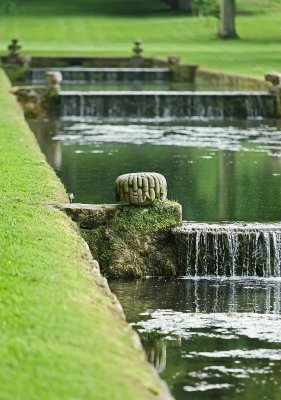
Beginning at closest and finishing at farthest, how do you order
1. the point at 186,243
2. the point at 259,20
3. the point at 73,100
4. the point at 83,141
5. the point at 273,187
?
the point at 186,243 → the point at 273,187 → the point at 83,141 → the point at 73,100 → the point at 259,20

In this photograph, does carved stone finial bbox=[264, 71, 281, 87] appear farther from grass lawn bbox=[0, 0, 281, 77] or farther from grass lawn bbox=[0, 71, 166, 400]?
grass lawn bbox=[0, 71, 166, 400]

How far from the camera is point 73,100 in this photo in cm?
3281

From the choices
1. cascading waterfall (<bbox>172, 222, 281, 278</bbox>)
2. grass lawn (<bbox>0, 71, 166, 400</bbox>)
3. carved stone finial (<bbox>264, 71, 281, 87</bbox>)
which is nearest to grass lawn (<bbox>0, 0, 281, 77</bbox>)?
carved stone finial (<bbox>264, 71, 281, 87</bbox>)

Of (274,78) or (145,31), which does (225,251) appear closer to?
(274,78)

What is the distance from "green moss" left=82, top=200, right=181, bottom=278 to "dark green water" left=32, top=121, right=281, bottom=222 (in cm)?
218

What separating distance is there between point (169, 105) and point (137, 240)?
19157mm

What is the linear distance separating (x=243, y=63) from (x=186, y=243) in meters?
30.5

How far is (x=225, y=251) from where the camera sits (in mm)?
13812

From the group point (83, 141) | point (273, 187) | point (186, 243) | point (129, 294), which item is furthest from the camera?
point (83, 141)

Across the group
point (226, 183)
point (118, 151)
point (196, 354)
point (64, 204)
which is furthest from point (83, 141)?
point (196, 354)

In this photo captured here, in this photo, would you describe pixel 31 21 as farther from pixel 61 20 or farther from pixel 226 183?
pixel 226 183

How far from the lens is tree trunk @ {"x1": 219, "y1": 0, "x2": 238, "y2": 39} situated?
55125 mm

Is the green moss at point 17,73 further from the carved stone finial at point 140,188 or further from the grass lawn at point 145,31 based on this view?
the carved stone finial at point 140,188

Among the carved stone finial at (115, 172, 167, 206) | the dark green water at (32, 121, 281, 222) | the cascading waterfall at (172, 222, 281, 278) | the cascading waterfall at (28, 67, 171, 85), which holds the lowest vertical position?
the cascading waterfall at (28, 67, 171, 85)
